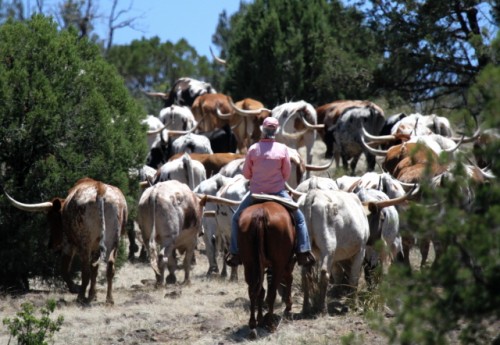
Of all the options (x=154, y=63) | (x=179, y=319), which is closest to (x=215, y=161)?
(x=179, y=319)

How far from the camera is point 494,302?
732 cm

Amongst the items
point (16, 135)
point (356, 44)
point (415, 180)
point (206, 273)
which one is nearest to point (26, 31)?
point (16, 135)

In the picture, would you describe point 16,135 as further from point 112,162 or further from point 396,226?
point 396,226

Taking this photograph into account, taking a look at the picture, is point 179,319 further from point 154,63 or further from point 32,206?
point 154,63

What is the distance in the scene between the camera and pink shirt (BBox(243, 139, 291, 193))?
12.5 metres

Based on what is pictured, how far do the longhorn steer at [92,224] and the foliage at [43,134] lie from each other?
1057mm

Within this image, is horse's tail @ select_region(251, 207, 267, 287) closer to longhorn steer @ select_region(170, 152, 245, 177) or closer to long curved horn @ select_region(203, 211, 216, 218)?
long curved horn @ select_region(203, 211, 216, 218)

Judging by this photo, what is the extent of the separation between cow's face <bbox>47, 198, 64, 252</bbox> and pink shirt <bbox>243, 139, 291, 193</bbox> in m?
3.33

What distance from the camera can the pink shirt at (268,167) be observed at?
40.9 feet

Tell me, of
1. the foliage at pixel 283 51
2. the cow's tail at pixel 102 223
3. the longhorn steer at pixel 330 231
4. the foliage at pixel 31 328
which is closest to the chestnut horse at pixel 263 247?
the longhorn steer at pixel 330 231

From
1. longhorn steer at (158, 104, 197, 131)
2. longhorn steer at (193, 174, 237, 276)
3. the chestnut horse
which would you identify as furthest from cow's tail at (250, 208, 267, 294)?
longhorn steer at (158, 104, 197, 131)

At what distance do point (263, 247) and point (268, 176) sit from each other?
102 centimetres

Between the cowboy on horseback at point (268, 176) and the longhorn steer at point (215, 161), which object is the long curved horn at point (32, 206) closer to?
the cowboy on horseback at point (268, 176)

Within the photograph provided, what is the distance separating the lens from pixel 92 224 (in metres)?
14.2
